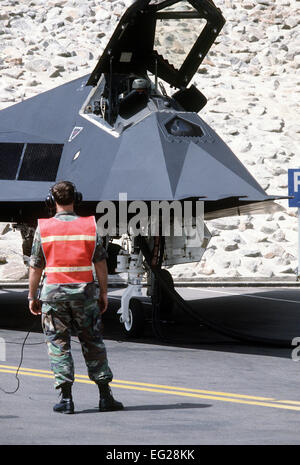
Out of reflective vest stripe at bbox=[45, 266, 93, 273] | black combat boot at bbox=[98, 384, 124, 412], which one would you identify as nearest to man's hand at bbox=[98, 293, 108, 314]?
reflective vest stripe at bbox=[45, 266, 93, 273]

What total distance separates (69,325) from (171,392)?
68.3 inches

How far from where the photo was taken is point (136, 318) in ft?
45.8

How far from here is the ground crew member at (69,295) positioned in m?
8.49

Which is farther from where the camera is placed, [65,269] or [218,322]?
[218,322]

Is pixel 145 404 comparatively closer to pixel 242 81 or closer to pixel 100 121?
pixel 100 121

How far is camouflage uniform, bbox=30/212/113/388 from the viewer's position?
27.7ft

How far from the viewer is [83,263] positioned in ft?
28.1

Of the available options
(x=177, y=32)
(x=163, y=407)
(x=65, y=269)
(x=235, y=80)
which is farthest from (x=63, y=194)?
(x=235, y=80)

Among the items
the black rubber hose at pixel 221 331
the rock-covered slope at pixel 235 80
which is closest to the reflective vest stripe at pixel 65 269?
the black rubber hose at pixel 221 331

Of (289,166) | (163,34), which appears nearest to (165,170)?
(163,34)

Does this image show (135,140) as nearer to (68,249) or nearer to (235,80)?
Result: (68,249)

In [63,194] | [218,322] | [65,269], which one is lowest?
[218,322]

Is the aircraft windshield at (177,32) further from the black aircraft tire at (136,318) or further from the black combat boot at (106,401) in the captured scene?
the black combat boot at (106,401)

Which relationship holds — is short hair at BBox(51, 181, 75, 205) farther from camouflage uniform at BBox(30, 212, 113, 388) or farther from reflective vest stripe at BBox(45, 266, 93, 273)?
reflective vest stripe at BBox(45, 266, 93, 273)
